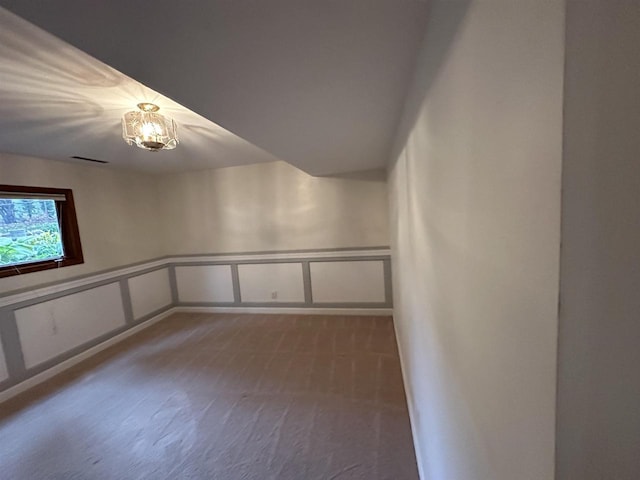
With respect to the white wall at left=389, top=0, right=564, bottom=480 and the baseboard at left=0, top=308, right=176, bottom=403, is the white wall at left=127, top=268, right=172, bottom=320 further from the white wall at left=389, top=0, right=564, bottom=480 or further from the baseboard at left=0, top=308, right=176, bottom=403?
the white wall at left=389, top=0, right=564, bottom=480

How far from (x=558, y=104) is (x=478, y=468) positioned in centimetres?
69

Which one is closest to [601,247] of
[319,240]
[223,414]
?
[223,414]

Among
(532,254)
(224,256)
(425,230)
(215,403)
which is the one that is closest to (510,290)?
(532,254)

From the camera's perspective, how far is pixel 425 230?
1086mm

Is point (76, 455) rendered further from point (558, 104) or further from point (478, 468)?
point (558, 104)

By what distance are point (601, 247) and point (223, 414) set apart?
99.8 inches

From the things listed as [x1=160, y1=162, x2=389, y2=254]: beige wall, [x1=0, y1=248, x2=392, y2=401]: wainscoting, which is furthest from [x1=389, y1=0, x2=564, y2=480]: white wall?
[x1=0, y1=248, x2=392, y2=401]: wainscoting

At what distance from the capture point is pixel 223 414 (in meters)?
2.16

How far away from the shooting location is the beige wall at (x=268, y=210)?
3.90 metres

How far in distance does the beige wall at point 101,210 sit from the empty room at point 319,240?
0.09 feet

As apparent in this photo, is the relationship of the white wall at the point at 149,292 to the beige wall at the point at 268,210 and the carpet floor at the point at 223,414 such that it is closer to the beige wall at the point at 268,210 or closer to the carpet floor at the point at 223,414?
the beige wall at the point at 268,210

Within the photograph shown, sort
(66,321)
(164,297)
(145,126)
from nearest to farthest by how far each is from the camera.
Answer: (145,126) → (66,321) → (164,297)

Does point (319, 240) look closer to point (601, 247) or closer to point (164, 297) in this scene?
point (164, 297)

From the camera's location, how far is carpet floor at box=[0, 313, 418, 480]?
67.6 inches
